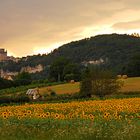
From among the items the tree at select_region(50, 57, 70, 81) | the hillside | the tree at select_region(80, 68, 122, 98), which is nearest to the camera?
the tree at select_region(80, 68, 122, 98)

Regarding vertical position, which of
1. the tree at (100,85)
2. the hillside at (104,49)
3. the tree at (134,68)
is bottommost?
the tree at (100,85)

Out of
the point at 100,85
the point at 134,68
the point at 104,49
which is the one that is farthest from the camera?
the point at 104,49

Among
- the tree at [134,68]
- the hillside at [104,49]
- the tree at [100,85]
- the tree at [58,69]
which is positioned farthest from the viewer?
the hillside at [104,49]

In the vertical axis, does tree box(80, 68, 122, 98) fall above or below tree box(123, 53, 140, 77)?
below

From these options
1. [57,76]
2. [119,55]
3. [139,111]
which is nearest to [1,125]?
[139,111]

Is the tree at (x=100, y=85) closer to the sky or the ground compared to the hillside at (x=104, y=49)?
closer to the ground

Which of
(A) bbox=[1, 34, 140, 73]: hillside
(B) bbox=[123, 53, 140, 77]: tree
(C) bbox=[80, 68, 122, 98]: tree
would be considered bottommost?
(C) bbox=[80, 68, 122, 98]: tree

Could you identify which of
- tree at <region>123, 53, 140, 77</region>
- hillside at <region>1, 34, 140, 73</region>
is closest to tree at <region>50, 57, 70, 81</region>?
tree at <region>123, 53, 140, 77</region>

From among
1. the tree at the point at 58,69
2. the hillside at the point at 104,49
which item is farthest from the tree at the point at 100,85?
the hillside at the point at 104,49

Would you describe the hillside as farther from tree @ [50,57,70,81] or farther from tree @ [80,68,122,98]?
tree @ [80,68,122,98]

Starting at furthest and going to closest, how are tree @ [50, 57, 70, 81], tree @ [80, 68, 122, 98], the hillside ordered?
the hillside
tree @ [50, 57, 70, 81]
tree @ [80, 68, 122, 98]

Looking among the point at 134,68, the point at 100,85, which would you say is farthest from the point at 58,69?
the point at 100,85

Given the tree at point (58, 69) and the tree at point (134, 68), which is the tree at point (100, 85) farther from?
the tree at point (58, 69)

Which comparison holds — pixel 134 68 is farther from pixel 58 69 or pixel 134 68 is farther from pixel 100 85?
pixel 100 85
